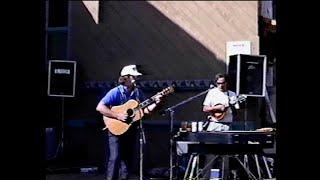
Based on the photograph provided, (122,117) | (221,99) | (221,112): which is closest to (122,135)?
(122,117)

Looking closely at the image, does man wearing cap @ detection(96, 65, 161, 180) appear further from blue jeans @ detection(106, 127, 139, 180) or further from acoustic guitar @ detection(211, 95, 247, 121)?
acoustic guitar @ detection(211, 95, 247, 121)

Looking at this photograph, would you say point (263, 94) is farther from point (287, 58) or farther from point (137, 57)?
point (287, 58)

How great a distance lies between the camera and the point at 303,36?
5.55ft

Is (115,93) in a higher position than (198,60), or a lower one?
lower

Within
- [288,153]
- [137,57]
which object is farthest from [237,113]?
[288,153]

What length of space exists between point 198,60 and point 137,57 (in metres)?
1.18

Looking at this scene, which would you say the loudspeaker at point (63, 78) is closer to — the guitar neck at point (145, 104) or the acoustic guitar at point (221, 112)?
the acoustic guitar at point (221, 112)

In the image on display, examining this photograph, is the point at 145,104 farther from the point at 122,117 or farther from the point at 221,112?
the point at 221,112

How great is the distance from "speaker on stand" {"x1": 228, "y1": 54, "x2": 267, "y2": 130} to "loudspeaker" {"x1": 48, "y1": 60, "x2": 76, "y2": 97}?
291 cm

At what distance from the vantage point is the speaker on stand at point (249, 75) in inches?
339

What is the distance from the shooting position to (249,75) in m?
8.73

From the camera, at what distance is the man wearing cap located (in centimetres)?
646

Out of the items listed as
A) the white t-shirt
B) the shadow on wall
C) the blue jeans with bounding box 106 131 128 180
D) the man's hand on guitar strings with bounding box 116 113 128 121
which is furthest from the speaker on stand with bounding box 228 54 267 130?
the blue jeans with bounding box 106 131 128 180

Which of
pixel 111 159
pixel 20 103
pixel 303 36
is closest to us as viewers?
pixel 303 36
